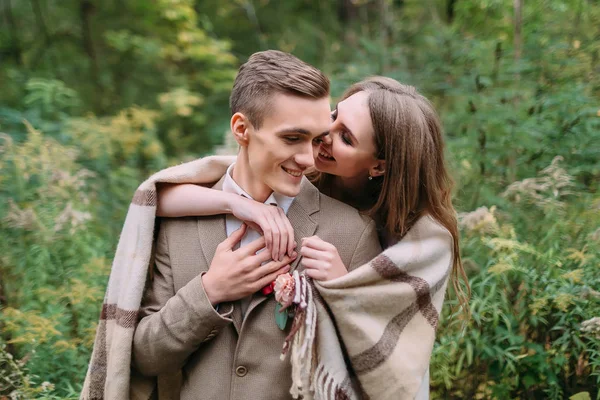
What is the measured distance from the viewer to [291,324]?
190 centimetres

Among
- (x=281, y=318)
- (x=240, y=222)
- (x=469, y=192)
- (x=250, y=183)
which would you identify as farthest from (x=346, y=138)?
(x=469, y=192)

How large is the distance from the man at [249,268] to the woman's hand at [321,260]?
99 millimetres

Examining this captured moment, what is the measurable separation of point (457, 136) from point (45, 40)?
17.5 ft

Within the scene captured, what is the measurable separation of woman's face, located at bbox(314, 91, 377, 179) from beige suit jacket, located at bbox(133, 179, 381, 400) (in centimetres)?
15

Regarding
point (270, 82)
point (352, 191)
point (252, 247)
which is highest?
point (270, 82)

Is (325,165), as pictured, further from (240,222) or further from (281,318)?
(281,318)

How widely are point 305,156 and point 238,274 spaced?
1.41 feet

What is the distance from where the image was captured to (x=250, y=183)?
207cm

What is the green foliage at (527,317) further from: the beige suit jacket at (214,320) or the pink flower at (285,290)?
the pink flower at (285,290)

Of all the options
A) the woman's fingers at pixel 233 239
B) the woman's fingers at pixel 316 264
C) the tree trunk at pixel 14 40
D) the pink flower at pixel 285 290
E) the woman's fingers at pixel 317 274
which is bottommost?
the pink flower at pixel 285 290

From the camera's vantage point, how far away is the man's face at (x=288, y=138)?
6.03 feet

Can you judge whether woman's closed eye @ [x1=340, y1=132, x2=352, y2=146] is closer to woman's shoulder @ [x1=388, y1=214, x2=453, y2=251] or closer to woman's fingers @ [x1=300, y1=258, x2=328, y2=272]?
woman's shoulder @ [x1=388, y1=214, x2=453, y2=251]

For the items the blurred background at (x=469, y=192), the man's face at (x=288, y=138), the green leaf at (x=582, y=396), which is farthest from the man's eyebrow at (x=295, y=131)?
the green leaf at (x=582, y=396)

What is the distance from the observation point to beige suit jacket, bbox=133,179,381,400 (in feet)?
6.10
